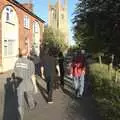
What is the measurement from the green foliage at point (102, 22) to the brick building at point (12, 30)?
9.12 m

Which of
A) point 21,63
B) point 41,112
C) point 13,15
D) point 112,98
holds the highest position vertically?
point 13,15

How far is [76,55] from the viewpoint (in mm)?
15195

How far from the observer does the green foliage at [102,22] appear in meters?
20.3

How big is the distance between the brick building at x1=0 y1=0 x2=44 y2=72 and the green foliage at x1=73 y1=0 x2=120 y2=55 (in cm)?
912

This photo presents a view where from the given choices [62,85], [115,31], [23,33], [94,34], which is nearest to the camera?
[62,85]

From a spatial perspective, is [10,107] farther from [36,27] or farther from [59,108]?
[36,27]

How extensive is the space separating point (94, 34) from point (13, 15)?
51.9 feet

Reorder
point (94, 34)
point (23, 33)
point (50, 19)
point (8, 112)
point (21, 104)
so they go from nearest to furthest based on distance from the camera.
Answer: point (21, 104) → point (8, 112) → point (94, 34) → point (23, 33) → point (50, 19)

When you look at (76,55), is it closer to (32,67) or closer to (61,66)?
(61,66)

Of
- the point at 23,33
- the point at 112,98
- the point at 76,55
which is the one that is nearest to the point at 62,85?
the point at 76,55

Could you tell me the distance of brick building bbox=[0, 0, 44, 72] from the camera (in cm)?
3319

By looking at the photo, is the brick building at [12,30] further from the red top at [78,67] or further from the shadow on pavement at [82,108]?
the shadow on pavement at [82,108]

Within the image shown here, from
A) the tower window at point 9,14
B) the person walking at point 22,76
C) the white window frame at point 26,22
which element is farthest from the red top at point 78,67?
the white window frame at point 26,22

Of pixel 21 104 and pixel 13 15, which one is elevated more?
pixel 13 15
